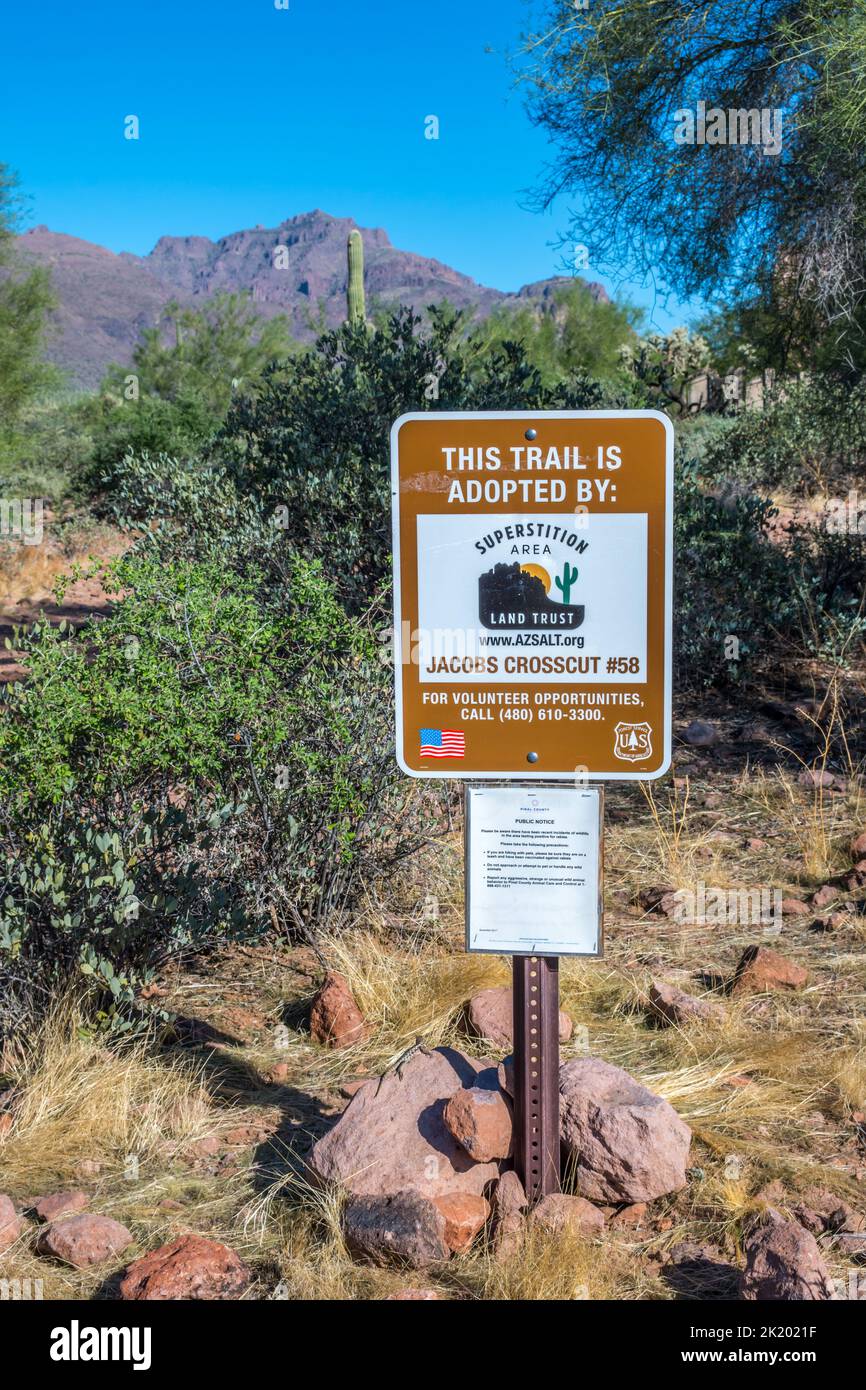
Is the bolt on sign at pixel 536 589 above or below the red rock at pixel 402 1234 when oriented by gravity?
above

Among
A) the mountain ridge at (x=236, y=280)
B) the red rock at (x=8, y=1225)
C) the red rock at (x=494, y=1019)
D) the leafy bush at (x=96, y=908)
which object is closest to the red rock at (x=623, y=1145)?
the red rock at (x=494, y=1019)

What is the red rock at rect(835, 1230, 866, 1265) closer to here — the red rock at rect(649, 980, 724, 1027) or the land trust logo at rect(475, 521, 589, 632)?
the red rock at rect(649, 980, 724, 1027)

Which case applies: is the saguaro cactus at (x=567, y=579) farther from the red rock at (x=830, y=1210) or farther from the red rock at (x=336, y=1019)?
the red rock at (x=336, y=1019)

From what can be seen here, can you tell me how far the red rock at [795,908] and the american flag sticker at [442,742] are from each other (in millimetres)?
2518

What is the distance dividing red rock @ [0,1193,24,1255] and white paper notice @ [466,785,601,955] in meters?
1.24

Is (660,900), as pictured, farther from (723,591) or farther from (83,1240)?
(723,591)

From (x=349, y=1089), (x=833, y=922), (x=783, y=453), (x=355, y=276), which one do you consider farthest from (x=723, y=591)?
(x=783, y=453)

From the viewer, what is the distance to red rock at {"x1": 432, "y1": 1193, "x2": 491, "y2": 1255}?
279cm

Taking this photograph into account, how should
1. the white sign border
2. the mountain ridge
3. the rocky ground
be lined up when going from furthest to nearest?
the mountain ridge, the white sign border, the rocky ground

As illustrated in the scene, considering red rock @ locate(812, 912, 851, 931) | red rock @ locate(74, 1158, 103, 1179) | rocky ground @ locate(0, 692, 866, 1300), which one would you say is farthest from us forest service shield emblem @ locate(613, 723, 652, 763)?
red rock @ locate(812, 912, 851, 931)

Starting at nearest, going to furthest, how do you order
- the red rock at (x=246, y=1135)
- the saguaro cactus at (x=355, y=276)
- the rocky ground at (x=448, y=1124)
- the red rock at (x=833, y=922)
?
the rocky ground at (x=448, y=1124) → the red rock at (x=246, y=1135) → the red rock at (x=833, y=922) → the saguaro cactus at (x=355, y=276)

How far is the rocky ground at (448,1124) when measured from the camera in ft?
8.94

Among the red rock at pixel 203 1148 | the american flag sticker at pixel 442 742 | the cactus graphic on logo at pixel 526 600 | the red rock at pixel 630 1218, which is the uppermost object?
the cactus graphic on logo at pixel 526 600

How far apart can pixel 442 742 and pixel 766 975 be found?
6.24 feet
